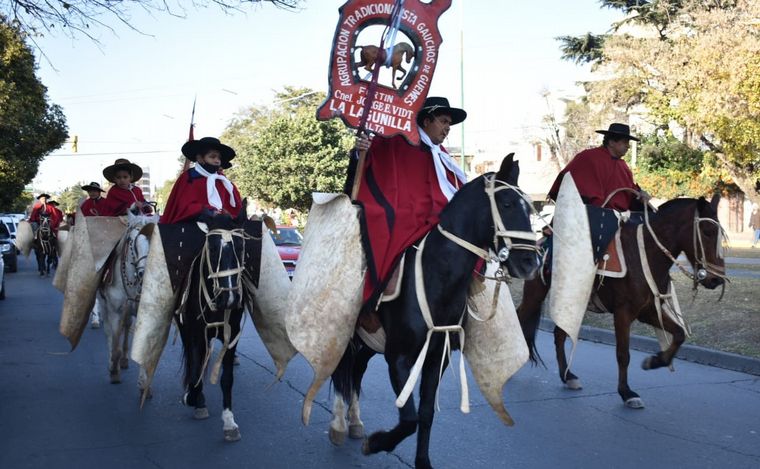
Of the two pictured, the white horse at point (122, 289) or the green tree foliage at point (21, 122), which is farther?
the green tree foliage at point (21, 122)

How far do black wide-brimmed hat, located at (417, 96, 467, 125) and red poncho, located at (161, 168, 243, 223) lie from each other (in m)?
2.09

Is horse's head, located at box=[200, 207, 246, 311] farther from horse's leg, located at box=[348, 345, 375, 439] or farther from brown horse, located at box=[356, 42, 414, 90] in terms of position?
brown horse, located at box=[356, 42, 414, 90]

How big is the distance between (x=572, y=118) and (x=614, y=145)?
114ft

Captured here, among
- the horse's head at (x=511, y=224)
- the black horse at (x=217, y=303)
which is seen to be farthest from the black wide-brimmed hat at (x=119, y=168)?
the horse's head at (x=511, y=224)

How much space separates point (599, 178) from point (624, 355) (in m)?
1.86

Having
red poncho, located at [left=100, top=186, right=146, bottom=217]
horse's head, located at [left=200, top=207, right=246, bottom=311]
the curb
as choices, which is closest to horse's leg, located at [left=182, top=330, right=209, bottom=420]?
horse's head, located at [left=200, top=207, right=246, bottom=311]

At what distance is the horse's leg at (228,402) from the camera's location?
19.6ft

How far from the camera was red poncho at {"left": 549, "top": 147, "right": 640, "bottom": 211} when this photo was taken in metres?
7.72

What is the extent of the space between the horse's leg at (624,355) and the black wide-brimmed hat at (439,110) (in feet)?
9.19

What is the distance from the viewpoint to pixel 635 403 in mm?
6887

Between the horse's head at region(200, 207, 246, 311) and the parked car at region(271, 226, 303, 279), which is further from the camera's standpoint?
the parked car at region(271, 226, 303, 279)

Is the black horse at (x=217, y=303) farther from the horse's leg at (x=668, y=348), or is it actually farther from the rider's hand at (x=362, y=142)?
the horse's leg at (x=668, y=348)

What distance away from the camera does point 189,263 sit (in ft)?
21.5

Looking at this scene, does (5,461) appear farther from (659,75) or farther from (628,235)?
(659,75)
